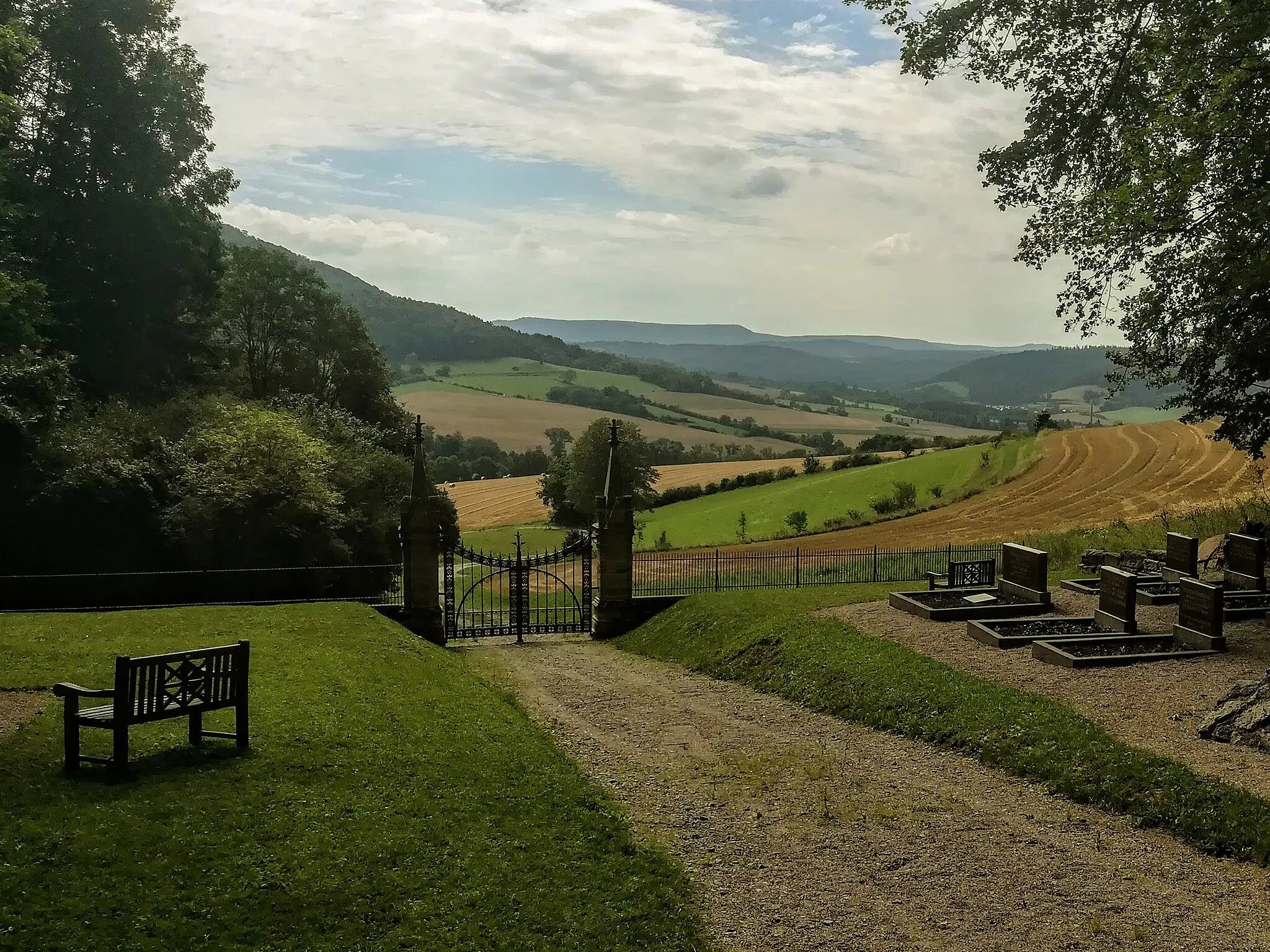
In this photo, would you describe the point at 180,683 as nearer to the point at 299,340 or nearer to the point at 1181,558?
the point at 1181,558

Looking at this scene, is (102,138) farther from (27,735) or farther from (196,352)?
(27,735)

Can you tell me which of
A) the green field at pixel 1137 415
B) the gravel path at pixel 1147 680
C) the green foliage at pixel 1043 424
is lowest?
A: the gravel path at pixel 1147 680

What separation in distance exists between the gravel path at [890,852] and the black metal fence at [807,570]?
42.8 ft

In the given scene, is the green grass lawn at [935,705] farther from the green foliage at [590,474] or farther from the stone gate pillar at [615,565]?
the green foliage at [590,474]

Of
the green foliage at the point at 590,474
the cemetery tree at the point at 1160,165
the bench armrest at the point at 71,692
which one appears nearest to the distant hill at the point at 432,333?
the green foliage at the point at 590,474

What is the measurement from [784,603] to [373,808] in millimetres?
13126

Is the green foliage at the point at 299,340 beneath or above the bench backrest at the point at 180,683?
above

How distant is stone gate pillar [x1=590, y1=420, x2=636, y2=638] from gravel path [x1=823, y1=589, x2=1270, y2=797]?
6.36m

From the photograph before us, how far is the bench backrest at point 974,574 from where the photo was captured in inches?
880

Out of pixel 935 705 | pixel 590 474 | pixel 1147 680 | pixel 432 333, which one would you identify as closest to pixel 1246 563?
pixel 1147 680

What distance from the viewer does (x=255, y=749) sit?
34.0ft

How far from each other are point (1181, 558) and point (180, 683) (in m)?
19.9

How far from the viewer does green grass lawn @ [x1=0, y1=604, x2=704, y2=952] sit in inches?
278

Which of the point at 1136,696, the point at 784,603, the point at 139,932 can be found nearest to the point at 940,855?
the point at 1136,696
